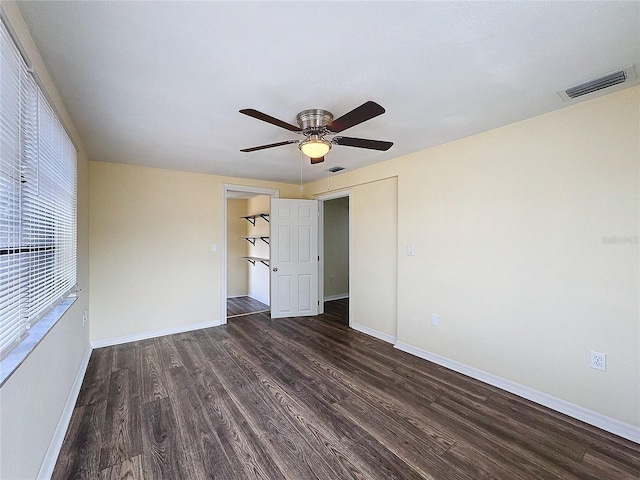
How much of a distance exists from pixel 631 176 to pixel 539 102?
80cm

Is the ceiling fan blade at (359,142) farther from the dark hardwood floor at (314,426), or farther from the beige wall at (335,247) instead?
the beige wall at (335,247)

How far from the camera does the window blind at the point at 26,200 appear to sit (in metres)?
1.18

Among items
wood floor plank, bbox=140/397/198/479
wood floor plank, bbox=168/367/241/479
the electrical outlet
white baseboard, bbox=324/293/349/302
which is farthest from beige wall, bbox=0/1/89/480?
white baseboard, bbox=324/293/349/302

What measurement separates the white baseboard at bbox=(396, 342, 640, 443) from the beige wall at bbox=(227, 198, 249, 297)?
4.57 m

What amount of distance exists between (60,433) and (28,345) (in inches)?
41.0

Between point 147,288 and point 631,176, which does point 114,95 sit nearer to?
point 147,288

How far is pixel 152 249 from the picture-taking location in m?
4.01

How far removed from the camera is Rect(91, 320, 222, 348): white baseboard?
143 inches

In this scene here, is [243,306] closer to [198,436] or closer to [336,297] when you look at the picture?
[336,297]

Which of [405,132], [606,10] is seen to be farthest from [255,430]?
[606,10]

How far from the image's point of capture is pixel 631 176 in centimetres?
195

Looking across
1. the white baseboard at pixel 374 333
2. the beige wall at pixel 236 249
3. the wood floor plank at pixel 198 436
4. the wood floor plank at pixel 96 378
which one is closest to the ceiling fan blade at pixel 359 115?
the wood floor plank at pixel 198 436

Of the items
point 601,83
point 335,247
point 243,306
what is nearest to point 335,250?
point 335,247

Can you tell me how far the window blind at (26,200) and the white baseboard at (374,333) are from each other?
11.3 feet
